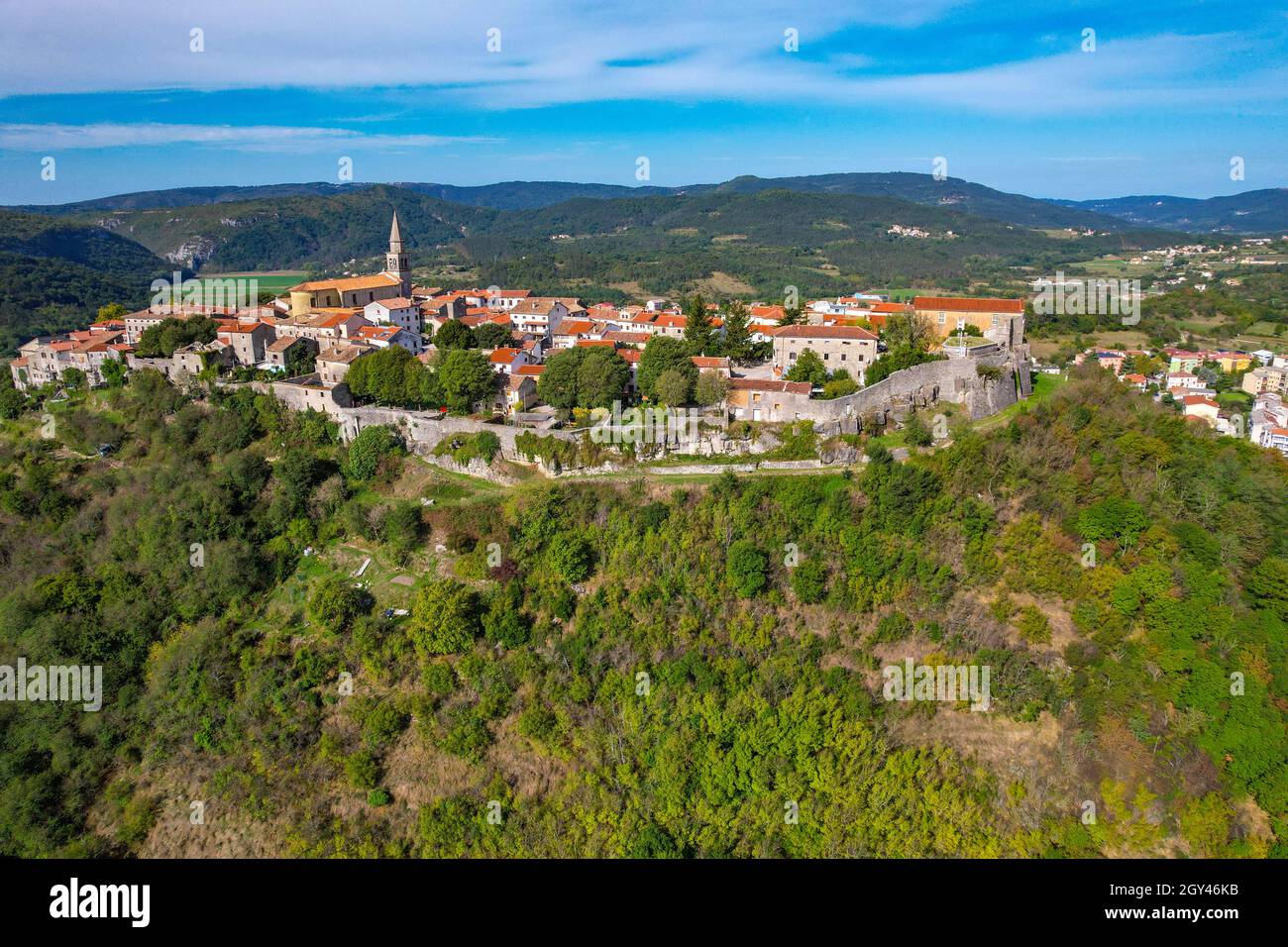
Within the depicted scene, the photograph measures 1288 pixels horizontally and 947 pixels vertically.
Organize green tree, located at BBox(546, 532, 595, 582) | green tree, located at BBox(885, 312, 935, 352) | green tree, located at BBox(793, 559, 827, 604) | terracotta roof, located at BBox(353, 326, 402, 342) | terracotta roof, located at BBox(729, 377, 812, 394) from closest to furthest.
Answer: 1. green tree, located at BBox(793, 559, 827, 604)
2. green tree, located at BBox(546, 532, 595, 582)
3. terracotta roof, located at BBox(729, 377, 812, 394)
4. green tree, located at BBox(885, 312, 935, 352)
5. terracotta roof, located at BBox(353, 326, 402, 342)

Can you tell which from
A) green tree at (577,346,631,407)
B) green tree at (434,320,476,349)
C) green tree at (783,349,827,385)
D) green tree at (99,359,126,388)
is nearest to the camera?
green tree at (577,346,631,407)

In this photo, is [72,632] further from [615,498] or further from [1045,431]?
[1045,431]

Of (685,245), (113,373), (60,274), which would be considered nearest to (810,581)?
(113,373)

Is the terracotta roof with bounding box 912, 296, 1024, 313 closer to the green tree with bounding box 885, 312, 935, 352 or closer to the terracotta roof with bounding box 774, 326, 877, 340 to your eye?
the green tree with bounding box 885, 312, 935, 352

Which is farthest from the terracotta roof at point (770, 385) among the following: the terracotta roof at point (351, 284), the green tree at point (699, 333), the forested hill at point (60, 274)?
the forested hill at point (60, 274)

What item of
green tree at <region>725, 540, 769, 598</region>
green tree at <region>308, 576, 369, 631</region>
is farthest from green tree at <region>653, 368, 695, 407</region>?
green tree at <region>308, 576, 369, 631</region>

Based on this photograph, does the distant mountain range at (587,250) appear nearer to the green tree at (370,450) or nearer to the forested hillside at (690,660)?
the green tree at (370,450)

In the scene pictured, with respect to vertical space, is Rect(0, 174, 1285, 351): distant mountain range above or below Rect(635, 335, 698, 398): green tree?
above

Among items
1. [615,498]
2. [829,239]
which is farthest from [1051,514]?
[829,239]
